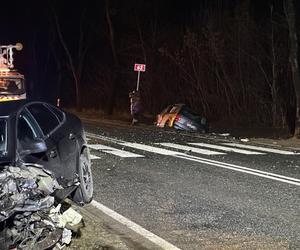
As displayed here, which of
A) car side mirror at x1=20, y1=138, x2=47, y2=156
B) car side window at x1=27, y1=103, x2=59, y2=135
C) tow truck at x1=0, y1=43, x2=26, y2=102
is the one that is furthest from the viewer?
tow truck at x1=0, y1=43, x2=26, y2=102

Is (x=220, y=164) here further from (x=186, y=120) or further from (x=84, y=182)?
(x=186, y=120)

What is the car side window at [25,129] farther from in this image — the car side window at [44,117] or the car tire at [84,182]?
the car tire at [84,182]

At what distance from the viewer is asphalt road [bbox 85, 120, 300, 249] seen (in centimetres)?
752

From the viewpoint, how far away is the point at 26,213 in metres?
5.75

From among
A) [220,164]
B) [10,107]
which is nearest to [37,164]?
[10,107]

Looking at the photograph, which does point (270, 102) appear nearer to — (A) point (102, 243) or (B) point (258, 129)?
(B) point (258, 129)

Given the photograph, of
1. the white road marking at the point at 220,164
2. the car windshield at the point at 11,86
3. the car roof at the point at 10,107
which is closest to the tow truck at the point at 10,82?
the car windshield at the point at 11,86

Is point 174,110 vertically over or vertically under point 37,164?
under

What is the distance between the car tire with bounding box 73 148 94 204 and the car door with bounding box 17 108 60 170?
107cm

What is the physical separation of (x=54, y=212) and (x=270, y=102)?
2229cm

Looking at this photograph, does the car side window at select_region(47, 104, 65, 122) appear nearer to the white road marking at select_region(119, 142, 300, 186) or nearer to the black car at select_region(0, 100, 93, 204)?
the black car at select_region(0, 100, 93, 204)

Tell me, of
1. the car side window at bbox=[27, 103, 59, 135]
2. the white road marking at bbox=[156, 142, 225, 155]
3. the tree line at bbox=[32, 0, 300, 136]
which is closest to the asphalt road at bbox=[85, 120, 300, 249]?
the white road marking at bbox=[156, 142, 225, 155]

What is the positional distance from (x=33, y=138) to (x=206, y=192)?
12.8 feet

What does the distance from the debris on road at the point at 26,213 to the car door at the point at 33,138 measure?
828 millimetres
